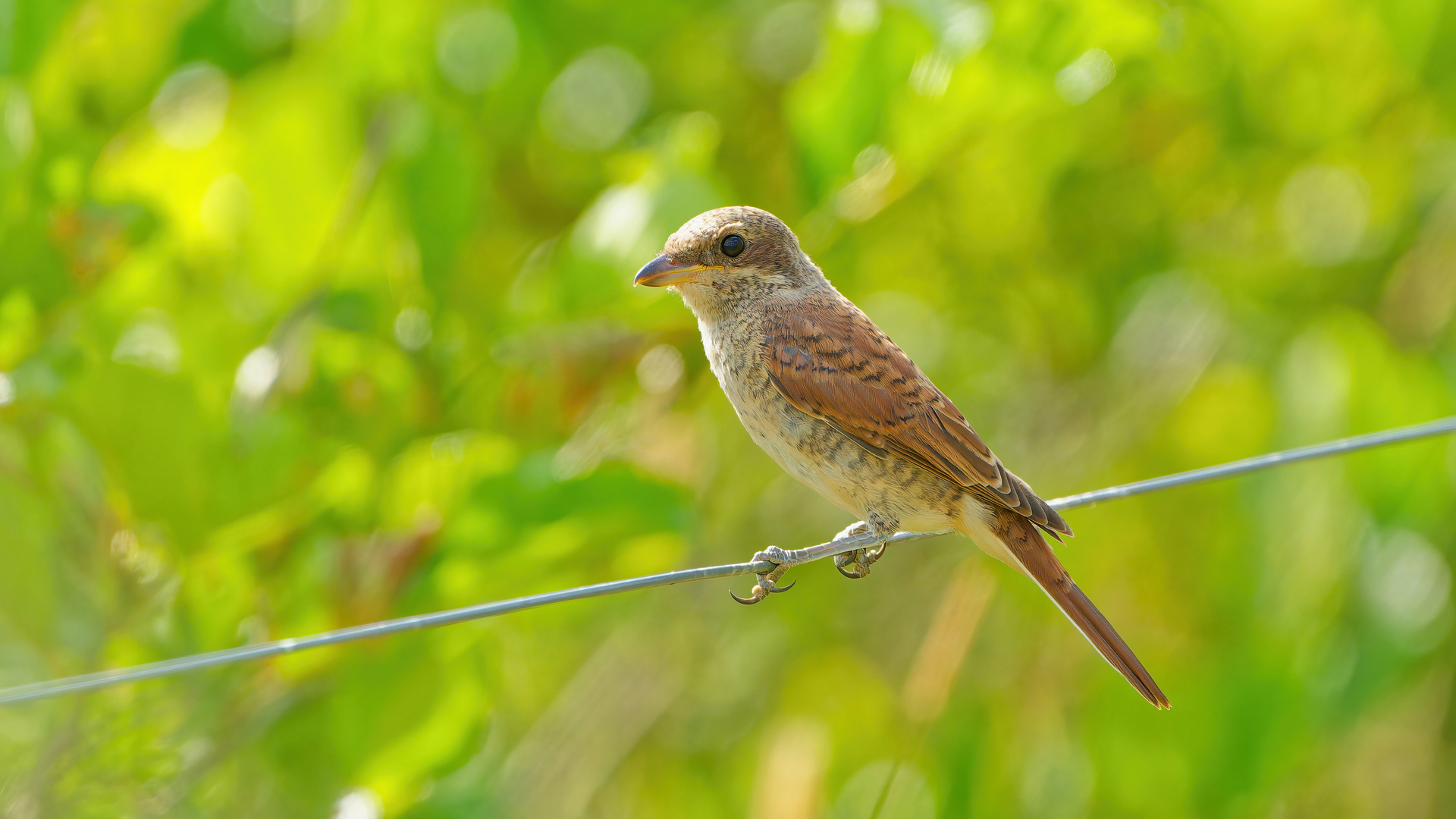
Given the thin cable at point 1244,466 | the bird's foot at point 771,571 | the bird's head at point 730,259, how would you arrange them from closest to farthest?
the thin cable at point 1244,466, the bird's foot at point 771,571, the bird's head at point 730,259

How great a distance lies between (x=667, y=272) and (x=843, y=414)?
1.42 ft

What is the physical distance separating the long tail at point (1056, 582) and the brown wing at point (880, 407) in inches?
3.2

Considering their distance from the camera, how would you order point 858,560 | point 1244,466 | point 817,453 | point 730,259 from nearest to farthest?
point 1244,466 < point 817,453 < point 730,259 < point 858,560

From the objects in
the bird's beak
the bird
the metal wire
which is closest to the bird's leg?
the bird

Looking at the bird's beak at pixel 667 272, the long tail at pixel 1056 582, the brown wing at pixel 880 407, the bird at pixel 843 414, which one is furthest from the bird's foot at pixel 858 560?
the bird's beak at pixel 667 272

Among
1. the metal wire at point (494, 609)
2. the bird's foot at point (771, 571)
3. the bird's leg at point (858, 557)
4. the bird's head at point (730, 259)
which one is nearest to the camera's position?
the metal wire at point (494, 609)

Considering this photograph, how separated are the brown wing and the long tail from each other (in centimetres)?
8

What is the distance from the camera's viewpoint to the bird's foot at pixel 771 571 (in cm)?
230

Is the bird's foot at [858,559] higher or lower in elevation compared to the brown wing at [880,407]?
lower

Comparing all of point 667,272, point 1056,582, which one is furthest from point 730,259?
point 1056,582

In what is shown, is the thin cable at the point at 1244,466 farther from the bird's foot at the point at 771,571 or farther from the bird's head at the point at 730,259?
the bird's head at the point at 730,259

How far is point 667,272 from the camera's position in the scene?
95.7 inches

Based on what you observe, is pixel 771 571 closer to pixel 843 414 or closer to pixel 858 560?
pixel 843 414

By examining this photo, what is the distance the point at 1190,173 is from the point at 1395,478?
106 centimetres
